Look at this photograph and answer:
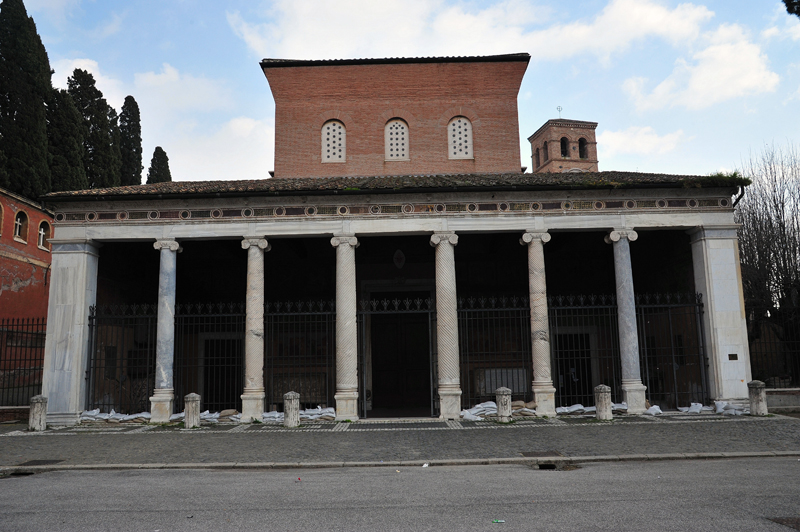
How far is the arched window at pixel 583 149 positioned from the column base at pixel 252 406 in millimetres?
37474

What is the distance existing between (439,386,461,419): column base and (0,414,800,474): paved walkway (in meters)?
0.46

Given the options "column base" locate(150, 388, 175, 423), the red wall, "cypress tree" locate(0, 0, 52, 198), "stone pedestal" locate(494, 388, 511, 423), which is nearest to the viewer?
"stone pedestal" locate(494, 388, 511, 423)

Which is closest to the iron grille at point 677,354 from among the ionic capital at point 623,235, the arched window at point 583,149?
the ionic capital at point 623,235

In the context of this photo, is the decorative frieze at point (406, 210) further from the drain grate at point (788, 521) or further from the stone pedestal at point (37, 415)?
the drain grate at point (788, 521)

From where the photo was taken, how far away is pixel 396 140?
16.6 metres

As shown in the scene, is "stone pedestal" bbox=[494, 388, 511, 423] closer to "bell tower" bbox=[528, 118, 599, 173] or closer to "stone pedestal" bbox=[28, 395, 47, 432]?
"stone pedestal" bbox=[28, 395, 47, 432]

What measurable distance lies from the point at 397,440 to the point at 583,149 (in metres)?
39.3

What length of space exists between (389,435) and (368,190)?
16.3ft

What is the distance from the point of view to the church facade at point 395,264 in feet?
38.7

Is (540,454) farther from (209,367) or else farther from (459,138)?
(459,138)

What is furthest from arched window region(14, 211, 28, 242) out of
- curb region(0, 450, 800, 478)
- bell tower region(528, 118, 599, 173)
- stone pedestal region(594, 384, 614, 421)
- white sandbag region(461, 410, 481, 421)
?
bell tower region(528, 118, 599, 173)

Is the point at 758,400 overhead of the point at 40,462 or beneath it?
overhead

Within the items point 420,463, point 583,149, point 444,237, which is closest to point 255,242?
point 444,237

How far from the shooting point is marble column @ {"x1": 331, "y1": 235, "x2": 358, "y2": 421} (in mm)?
11469
